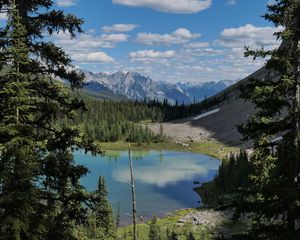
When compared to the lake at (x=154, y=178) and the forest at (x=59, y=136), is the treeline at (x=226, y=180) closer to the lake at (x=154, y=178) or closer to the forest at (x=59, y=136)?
the lake at (x=154, y=178)

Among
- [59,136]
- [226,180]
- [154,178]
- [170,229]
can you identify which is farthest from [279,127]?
[154,178]

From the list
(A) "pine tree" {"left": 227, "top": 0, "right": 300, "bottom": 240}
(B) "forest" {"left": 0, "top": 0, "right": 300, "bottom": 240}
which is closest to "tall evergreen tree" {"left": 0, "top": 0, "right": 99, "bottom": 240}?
(B) "forest" {"left": 0, "top": 0, "right": 300, "bottom": 240}

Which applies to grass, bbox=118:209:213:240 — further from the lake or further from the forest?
the forest

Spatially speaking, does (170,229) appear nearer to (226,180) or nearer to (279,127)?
(226,180)

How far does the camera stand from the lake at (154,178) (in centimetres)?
9548

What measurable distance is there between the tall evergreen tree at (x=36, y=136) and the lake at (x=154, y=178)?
1841 inches

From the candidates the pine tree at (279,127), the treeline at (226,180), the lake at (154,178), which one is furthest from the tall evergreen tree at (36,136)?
the treeline at (226,180)

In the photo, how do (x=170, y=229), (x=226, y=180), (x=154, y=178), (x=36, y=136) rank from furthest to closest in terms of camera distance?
1. (x=154, y=178)
2. (x=226, y=180)
3. (x=170, y=229)
4. (x=36, y=136)

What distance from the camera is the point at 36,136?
13070mm

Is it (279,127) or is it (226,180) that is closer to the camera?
(279,127)

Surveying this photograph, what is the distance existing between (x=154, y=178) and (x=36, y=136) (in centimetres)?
11868

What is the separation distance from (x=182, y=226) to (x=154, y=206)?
19.4 metres

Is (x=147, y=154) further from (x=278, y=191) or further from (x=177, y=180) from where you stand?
(x=278, y=191)

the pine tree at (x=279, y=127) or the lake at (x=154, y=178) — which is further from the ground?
the pine tree at (x=279, y=127)
